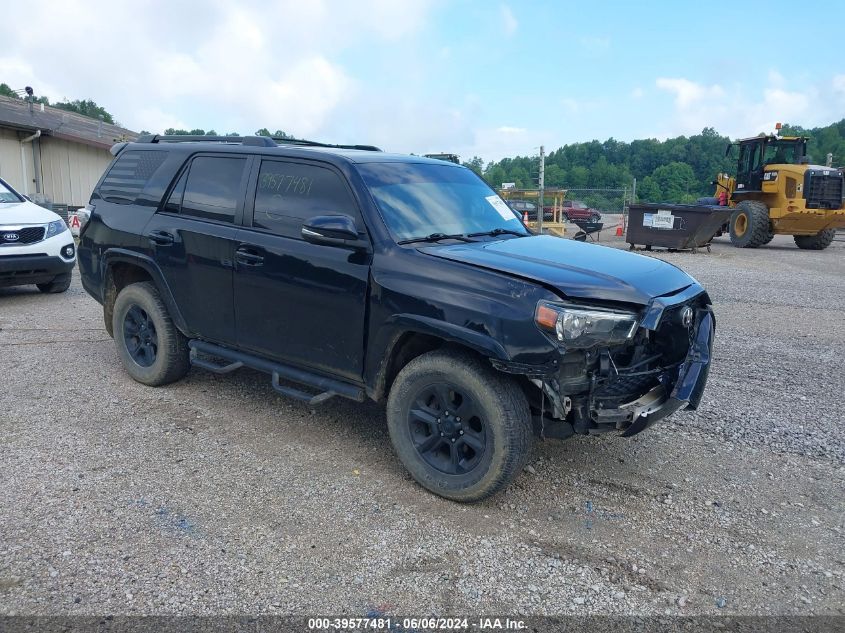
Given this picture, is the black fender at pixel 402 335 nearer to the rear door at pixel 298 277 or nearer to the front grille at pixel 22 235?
the rear door at pixel 298 277

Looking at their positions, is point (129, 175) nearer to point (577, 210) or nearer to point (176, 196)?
point (176, 196)

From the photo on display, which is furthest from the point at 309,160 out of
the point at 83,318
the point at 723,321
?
the point at 723,321

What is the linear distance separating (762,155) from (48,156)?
23134mm

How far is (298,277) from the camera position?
13.6 ft

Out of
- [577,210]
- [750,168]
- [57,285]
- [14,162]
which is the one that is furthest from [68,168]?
[577,210]

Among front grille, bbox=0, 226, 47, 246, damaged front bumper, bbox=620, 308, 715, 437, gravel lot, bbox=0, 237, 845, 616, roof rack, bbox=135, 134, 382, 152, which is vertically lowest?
gravel lot, bbox=0, 237, 845, 616

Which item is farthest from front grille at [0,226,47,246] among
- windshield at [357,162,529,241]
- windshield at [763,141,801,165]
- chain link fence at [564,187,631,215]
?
chain link fence at [564,187,631,215]

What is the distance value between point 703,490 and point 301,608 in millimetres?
2448

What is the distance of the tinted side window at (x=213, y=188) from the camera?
182 inches

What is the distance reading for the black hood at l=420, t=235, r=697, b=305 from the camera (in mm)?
3354

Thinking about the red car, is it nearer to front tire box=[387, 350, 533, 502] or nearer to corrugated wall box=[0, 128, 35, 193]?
corrugated wall box=[0, 128, 35, 193]

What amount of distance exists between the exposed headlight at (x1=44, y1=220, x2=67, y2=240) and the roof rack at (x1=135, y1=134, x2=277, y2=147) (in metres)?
4.18

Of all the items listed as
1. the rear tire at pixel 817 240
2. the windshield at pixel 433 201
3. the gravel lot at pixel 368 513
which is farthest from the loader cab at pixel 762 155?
the windshield at pixel 433 201

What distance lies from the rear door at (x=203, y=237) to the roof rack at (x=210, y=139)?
0.65 ft
